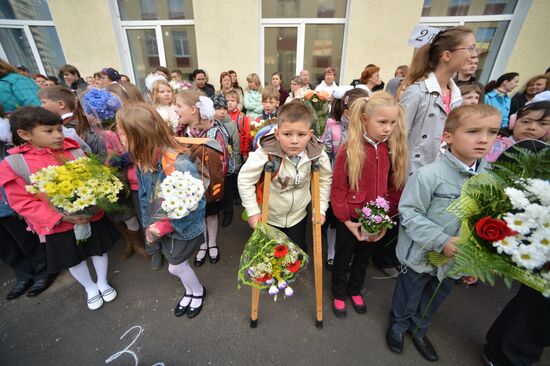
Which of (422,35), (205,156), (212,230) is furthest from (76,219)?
(422,35)

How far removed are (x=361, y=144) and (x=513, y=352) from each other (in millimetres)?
2105

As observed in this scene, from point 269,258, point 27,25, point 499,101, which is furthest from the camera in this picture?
point 27,25

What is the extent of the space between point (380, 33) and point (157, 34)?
7.15 m

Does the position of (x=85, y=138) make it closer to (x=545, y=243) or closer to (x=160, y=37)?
(x=545, y=243)

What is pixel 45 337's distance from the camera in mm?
2309

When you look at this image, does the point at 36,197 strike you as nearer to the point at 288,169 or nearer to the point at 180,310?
the point at 180,310

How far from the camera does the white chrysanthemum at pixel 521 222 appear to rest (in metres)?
1.08

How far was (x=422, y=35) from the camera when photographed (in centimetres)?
268

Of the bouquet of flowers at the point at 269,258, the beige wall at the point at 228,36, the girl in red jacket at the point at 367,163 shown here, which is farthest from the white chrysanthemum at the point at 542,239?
the beige wall at the point at 228,36

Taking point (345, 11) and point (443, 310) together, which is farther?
point (345, 11)

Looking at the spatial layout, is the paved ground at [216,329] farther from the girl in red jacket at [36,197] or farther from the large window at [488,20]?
the large window at [488,20]

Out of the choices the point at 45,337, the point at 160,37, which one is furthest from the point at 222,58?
the point at 45,337

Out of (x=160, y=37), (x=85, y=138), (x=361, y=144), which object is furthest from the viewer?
(x=160, y=37)

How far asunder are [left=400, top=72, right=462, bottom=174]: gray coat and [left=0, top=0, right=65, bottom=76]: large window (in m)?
11.4
